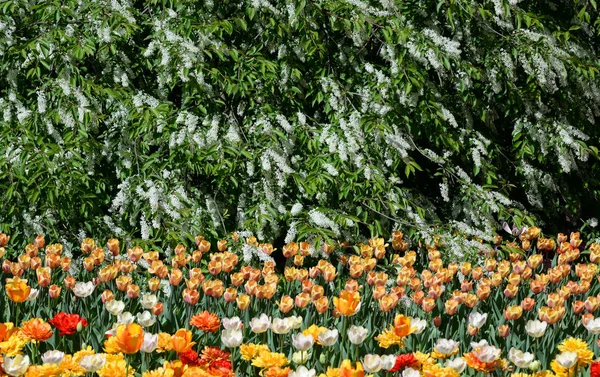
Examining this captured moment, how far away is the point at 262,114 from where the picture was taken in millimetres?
3764

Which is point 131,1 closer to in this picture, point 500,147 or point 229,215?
point 229,215

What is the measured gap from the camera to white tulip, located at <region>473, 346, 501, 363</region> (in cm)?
188

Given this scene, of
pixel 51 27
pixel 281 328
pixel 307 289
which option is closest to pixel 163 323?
pixel 307 289

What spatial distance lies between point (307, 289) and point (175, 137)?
118 centimetres

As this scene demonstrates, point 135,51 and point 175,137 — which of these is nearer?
point 175,137

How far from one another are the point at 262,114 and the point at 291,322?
170 cm

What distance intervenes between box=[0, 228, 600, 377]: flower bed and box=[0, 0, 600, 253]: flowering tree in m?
0.24

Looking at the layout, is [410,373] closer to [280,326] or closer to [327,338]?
[327,338]

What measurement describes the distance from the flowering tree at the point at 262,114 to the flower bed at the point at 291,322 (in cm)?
24

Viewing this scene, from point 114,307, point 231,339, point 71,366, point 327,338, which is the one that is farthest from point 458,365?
point 114,307

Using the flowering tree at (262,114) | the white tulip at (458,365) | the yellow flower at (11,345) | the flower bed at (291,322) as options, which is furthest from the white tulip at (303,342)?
the flowering tree at (262,114)

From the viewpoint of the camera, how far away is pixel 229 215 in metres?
3.94

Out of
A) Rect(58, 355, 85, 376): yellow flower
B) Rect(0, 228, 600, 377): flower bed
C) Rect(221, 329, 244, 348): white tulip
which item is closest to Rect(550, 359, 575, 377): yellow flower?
Rect(0, 228, 600, 377): flower bed

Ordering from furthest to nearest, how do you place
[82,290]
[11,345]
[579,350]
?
1. [82,290]
2. [579,350]
3. [11,345]
